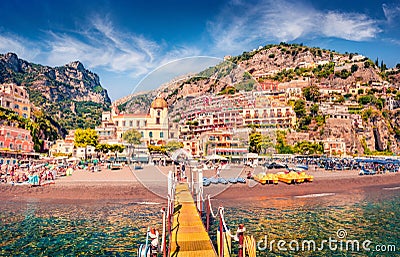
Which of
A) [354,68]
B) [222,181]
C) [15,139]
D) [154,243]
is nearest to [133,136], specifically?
[154,243]

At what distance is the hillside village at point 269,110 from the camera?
7.64 meters

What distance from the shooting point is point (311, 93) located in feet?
314

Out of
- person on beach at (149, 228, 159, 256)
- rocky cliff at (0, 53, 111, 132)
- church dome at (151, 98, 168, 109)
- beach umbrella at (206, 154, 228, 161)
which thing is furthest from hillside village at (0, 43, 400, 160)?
rocky cliff at (0, 53, 111, 132)

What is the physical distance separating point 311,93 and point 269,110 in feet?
290

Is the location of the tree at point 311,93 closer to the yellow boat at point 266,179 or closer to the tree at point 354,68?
the tree at point 354,68

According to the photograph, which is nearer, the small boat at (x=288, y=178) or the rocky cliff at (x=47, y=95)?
the small boat at (x=288, y=178)

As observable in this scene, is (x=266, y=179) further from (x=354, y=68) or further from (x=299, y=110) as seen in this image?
(x=354, y=68)

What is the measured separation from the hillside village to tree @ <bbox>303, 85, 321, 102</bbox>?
0.98ft

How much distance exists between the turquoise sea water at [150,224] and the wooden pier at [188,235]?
147cm

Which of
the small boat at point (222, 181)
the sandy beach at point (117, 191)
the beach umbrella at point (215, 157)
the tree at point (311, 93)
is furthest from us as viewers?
the tree at point (311, 93)

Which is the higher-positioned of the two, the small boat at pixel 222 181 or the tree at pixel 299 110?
the tree at pixel 299 110

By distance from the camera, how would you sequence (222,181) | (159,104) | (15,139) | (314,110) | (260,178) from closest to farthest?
(159,104) < (222,181) < (260,178) < (15,139) < (314,110)

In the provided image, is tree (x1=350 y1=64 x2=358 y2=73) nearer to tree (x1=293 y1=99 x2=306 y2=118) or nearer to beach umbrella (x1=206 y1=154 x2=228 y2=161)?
tree (x1=293 y1=99 x2=306 y2=118)

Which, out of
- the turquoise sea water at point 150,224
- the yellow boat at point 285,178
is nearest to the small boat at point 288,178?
the yellow boat at point 285,178
